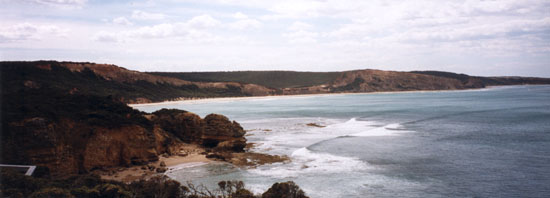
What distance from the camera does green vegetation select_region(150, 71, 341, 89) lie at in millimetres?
158750

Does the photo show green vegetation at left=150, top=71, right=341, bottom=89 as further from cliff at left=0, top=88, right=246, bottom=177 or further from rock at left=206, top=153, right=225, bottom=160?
rock at left=206, top=153, right=225, bottom=160

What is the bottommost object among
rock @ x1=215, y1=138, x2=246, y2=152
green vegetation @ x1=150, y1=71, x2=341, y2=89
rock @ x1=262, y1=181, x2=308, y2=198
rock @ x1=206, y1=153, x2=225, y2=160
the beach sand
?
the beach sand

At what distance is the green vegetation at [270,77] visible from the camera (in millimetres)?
158750

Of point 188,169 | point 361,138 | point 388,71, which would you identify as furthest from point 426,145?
point 388,71

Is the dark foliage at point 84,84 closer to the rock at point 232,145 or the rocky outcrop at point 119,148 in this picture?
the rock at point 232,145

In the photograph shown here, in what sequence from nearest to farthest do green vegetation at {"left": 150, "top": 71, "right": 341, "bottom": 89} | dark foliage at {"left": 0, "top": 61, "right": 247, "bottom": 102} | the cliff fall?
the cliff
dark foliage at {"left": 0, "top": 61, "right": 247, "bottom": 102}
green vegetation at {"left": 150, "top": 71, "right": 341, "bottom": 89}

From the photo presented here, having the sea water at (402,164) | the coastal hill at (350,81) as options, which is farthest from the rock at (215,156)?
the coastal hill at (350,81)

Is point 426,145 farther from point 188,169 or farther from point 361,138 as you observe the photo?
point 188,169

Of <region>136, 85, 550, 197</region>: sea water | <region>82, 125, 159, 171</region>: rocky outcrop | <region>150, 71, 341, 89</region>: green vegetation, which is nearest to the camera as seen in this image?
<region>136, 85, 550, 197</region>: sea water

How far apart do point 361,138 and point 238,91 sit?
3647 inches

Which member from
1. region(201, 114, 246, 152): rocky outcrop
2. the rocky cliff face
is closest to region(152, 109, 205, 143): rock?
region(201, 114, 246, 152): rocky outcrop

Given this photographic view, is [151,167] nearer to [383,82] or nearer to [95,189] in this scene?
[95,189]

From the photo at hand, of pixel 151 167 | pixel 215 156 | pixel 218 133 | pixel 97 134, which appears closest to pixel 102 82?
pixel 218 133

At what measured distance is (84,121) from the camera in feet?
63.5
